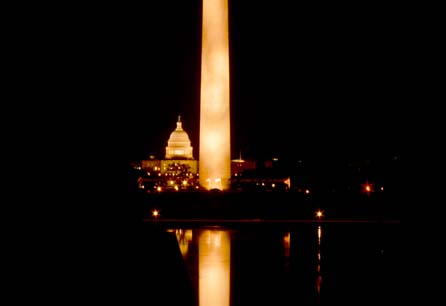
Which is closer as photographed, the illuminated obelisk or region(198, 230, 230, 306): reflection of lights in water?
region(198, 230, 230, 306): reflection of lights in water

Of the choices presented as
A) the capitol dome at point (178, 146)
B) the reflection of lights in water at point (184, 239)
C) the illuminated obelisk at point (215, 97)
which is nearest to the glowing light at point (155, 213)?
the reflection of lights in water at point (184, 239)

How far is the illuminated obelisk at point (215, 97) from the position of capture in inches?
1690

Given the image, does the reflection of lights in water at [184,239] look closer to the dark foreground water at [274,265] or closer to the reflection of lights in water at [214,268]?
the dark foreground water at [274,265]

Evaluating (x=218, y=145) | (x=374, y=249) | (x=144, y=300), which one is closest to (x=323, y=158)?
(x=218, y=145)

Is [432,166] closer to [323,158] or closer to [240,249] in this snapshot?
[240,249]

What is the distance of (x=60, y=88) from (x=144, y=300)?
2616 mm

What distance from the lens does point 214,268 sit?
15523 mm

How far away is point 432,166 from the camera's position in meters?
26.0

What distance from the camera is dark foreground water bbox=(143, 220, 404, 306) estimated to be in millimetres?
11789

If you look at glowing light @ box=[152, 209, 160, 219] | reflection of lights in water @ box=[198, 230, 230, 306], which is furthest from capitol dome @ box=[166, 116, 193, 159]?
reflection of lights in water @ box=[198, 230, 230, 306]

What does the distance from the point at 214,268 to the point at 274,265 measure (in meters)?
1.38

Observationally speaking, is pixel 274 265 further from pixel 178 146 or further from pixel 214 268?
pixel 178 146

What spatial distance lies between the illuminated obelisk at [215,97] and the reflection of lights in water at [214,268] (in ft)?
72.3

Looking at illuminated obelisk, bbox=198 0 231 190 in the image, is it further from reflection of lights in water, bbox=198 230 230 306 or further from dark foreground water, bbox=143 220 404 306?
reflection of lights in water, bbox=198 230 230 306
